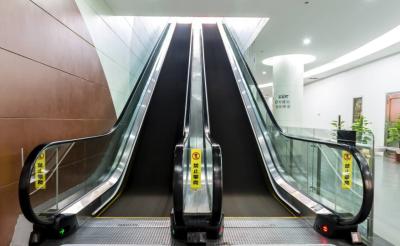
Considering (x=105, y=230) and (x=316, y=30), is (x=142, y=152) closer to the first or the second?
(x=105, y=230)

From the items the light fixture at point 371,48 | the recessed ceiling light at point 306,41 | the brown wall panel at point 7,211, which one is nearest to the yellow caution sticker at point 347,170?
the brown wall panel at point 7,211

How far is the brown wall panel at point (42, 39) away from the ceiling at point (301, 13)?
1854mm

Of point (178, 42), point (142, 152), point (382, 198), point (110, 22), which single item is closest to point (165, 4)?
point (110, 22)

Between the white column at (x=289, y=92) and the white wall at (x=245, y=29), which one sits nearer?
the white wall at (x=245, y=29)

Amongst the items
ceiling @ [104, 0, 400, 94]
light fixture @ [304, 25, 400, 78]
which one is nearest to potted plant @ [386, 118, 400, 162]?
light fixture @ [304, 25, 400, 78]

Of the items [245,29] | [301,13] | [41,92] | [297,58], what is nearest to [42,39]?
[41,92]

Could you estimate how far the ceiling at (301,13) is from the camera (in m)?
5.49

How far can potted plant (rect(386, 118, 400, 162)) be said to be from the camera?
890cm

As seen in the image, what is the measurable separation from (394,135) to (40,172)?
34.3ft

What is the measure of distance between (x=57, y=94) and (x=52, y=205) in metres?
1.58

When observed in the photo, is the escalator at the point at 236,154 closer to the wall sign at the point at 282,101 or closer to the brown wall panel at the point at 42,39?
the brown wall panel at the point at 42,39

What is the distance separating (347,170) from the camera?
2770 mm

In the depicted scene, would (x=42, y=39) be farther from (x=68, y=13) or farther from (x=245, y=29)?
(x=245, y=29)

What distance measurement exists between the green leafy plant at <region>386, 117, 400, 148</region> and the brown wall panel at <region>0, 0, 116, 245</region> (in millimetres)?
9478
